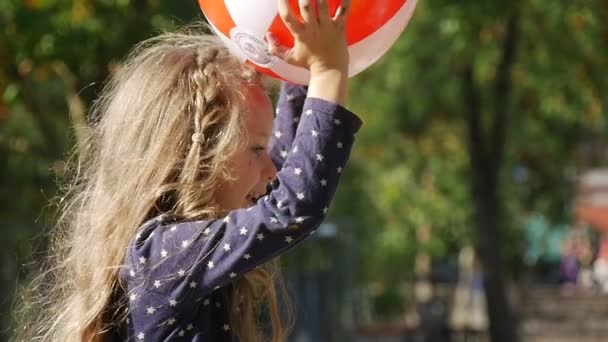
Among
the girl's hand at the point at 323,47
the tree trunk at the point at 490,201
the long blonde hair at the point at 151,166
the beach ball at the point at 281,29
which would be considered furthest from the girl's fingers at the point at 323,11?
the tree trunk at the point at 490,201

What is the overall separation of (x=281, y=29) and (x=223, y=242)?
1.43ft

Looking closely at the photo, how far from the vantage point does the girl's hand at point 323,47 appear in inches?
82.2

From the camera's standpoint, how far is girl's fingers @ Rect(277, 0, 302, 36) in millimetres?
2090

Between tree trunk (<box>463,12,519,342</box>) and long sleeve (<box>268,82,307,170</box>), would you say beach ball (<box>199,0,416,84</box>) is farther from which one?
tree trunk (<box>463,12,519,342</box>)

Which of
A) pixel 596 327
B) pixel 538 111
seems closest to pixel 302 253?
pixel 538 111

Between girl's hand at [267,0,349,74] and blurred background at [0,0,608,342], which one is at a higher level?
girl's hand at [267,0,349,74]

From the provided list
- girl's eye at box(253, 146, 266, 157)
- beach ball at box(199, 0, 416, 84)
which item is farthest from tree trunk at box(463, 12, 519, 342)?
girl's eye at box(253, 146, 266, 157)

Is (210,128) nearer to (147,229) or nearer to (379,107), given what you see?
(147,229)

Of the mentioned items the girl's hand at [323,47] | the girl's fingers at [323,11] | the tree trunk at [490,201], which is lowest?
the tree trunk at [490,201]

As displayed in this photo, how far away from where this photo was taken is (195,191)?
226 cm

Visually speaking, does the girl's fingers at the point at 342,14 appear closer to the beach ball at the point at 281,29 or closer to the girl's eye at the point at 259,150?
the beach ball at the point at 281,29

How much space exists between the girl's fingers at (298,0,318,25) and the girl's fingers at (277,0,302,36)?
0.02 m

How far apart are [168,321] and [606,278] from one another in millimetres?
22093

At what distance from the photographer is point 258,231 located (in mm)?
2072
